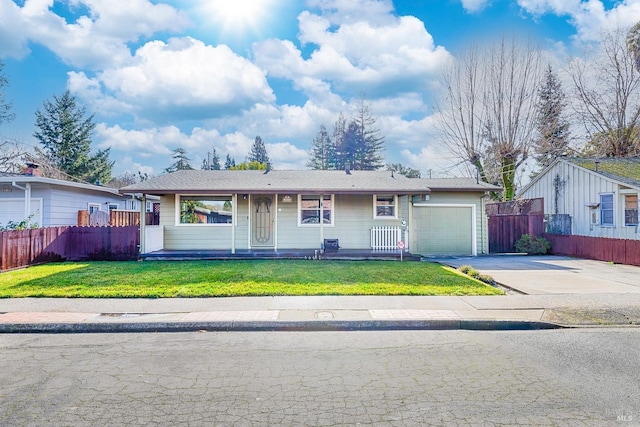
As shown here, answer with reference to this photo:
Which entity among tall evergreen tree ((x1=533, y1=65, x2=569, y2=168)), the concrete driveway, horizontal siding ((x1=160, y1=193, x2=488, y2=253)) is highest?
tall evergreen tree ((x1=533, y1=65, x2=569, y2=168))

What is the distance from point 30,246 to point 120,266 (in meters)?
3.20

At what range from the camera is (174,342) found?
17.1ft

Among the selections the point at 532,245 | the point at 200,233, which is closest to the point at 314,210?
the point at 200,233

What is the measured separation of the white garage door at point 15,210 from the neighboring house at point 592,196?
23605mm

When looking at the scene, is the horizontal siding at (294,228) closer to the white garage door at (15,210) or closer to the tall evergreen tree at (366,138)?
the white garage door at (15,210)

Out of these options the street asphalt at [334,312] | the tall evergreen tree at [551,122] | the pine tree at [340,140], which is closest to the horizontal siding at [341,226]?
the street asphalt at [334,312]

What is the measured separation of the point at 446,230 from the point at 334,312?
418 inches

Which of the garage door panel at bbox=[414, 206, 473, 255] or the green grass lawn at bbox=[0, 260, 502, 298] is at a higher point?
the garage door panel at bbox=[414, 206, 473, 255]

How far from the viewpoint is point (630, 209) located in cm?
1561

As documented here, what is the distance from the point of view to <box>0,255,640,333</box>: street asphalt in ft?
19.4

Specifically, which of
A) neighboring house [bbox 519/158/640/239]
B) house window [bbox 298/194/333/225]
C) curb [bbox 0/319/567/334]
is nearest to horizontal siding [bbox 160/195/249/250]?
house window [bbox 298/194/333/225]

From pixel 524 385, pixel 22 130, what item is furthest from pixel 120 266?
pixel 22 130

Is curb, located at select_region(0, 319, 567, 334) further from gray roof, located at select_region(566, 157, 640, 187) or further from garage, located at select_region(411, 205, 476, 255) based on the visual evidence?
gray roof, located at select_region(566, 157, 640, 187)

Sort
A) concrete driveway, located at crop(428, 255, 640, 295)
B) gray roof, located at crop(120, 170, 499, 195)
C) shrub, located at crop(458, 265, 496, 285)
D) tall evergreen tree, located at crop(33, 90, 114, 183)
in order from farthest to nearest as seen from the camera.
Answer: tall evergreen tree, located at crop(33, 90, 114, 183) → gray roof, located at crop(120, 170, 499, 195) → shrub, located at crop(458, 265, 496, 285) → concrete driveway, located at crop(428, 255, 640, 295)
